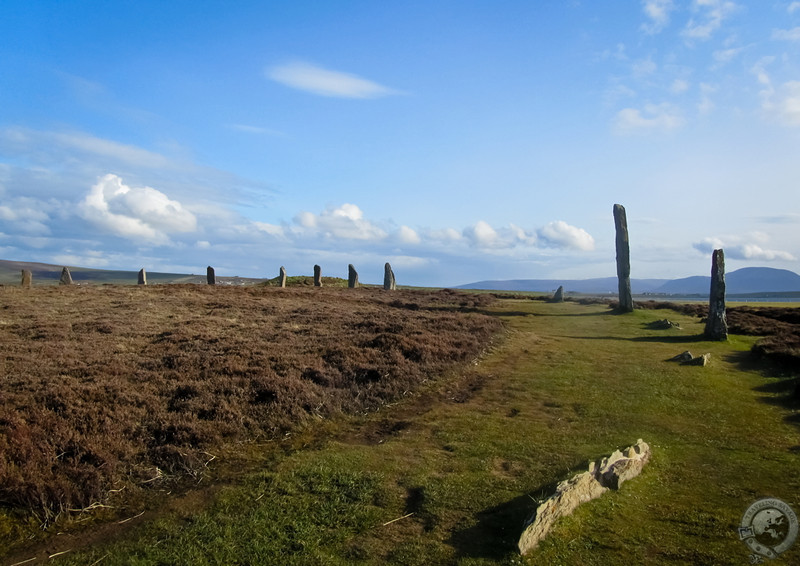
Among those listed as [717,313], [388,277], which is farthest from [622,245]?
[388,277]

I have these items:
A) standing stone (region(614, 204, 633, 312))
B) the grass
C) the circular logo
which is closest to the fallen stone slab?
the grass

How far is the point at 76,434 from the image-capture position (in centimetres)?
789

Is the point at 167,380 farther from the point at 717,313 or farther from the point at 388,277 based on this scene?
the point at 388,277

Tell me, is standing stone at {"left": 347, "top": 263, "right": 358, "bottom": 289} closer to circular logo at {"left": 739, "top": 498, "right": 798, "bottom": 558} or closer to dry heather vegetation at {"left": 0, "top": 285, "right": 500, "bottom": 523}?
dry heather vegetation at {"left": 0, "top": 285, "right": 500, "bottom": 523}

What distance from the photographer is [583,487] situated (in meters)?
6.46

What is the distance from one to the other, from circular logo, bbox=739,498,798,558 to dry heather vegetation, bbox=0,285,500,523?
706 centimetres

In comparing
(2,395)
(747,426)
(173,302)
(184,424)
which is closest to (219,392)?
(184,424)

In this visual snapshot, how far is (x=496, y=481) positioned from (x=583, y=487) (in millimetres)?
1235

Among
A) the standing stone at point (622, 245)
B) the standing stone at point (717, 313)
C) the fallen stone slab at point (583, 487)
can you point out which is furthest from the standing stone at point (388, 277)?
the fallen stone slab at point (583, 487)

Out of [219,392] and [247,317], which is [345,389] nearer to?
[219,392]

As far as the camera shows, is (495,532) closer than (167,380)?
Yes

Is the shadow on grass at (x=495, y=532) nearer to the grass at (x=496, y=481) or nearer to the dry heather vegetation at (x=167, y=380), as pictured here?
the grass at (x=496, y=481)

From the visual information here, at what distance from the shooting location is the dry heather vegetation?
24.0 ft

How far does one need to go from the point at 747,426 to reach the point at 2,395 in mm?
14222
